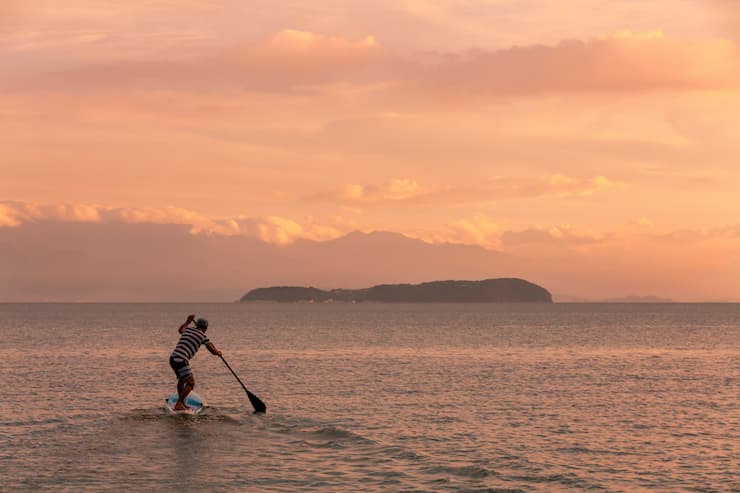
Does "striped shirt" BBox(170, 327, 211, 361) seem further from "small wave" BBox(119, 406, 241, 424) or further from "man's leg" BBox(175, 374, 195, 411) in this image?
"small wave" BBox(119, 406, 241, 424)

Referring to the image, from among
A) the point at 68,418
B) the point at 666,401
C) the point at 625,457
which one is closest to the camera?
the point at 625,457

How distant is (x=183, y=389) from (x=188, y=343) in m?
1.67

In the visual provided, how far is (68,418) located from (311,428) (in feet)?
30.8

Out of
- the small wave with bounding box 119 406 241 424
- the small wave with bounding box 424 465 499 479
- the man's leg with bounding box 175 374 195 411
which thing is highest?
the man's leg with bounding box 175 374 195 411

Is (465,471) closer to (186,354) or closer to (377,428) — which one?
(377,428)

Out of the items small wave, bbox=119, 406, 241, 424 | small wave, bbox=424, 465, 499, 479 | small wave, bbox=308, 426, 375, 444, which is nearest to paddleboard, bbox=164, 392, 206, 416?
small wave, bbox=119, 406, 241, 424

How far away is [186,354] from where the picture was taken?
2900cm

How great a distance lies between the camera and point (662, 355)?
72375 mm

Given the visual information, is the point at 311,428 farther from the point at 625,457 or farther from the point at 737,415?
the point at 737,415

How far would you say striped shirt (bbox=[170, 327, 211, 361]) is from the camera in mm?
28891

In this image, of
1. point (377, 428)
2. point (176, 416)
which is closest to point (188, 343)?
point (176, 416)

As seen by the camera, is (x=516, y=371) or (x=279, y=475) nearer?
(x=279, y=475)

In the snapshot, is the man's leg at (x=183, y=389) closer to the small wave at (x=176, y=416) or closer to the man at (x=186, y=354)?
the man at (x=186, y=354)

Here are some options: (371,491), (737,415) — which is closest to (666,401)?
(737,415)
